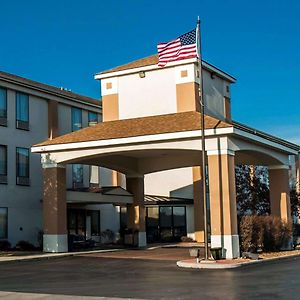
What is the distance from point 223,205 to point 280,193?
29.8 feet

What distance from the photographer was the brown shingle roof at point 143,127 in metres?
27.8

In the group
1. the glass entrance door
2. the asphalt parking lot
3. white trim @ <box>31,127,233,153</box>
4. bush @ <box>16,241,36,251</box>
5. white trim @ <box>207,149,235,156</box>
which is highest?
white trim @ <box>31,127,233,153</box>

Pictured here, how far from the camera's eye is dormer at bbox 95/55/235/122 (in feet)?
105

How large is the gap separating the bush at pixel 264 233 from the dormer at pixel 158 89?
22.6ft

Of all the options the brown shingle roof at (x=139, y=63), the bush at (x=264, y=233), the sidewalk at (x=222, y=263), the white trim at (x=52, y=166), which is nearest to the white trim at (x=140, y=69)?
the brown shingle roof at (x=139, y=63)

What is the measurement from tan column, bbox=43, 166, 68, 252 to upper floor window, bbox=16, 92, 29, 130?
6094mm

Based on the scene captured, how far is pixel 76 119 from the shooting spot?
4088 cm

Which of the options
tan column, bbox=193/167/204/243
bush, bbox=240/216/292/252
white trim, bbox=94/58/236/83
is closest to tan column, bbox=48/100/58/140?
white trim, bbox=94/58/236/83

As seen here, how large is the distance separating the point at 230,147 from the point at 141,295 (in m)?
13.7

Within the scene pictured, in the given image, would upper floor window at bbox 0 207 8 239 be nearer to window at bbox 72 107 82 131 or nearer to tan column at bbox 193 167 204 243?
window at bbox 72 107 82 131

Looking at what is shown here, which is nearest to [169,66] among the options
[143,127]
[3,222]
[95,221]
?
[143,127]

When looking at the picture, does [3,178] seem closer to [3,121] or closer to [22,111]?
[3,121]

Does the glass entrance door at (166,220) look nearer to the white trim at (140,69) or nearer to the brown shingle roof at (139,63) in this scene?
the white trim at (140,69)

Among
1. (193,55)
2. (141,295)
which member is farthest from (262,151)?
(141,295)
